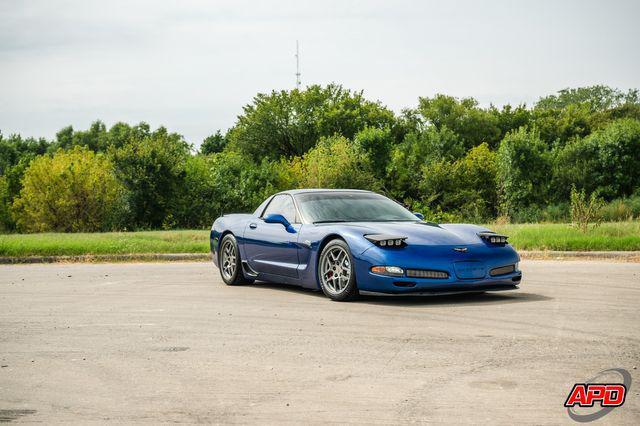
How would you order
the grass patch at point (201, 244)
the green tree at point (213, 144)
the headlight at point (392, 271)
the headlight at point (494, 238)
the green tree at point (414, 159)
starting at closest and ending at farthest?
the headlight at point (392, 271)
the headlight at point (494, 238)
the grass patch at point (201, 244)
the green tree at point (414, 159)
the green tree at point (213, 144)

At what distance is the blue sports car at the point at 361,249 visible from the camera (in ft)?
32.7

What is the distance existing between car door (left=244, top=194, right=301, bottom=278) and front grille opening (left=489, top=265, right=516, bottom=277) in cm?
259

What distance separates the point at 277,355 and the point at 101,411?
79.6 inches

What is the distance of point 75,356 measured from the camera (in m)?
6.97

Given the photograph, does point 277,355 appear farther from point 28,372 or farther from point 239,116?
point 239,116

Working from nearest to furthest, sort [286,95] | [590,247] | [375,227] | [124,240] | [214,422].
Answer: [214,422], [375,227], [590,247], [124,240], [286,95]

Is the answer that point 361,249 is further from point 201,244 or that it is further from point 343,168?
point 343,168

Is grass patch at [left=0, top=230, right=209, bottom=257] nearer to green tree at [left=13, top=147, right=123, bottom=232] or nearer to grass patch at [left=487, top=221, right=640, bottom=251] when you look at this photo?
grass patch at [left=487, top=221, right=640, bottom=251]

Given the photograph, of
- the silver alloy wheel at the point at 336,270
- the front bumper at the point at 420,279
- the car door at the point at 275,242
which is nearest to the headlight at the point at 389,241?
the front bumper at the point at 420,279

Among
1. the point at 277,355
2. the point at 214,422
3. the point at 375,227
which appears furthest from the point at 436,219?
the point at 214,422

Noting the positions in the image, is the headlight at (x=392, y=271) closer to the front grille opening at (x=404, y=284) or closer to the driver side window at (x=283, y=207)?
the front grille opening at (x=404, y=284)

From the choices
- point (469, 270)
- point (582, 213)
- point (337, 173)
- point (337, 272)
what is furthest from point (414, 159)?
point (469, 270)

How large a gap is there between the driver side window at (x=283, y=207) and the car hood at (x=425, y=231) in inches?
48.6

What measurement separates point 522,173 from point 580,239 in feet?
102
